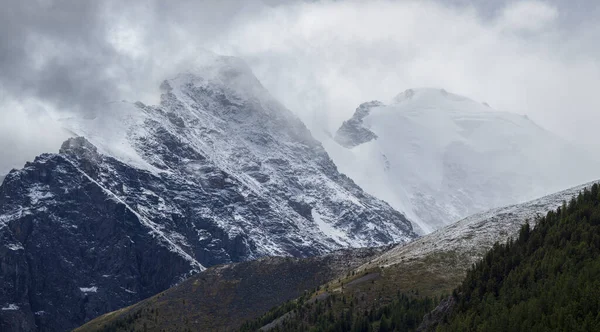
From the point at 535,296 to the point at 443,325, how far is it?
2203 cm

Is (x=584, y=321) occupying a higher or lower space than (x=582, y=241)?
lower

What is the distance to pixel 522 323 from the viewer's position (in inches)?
6772

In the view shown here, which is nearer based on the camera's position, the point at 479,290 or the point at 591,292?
the point at 591,292

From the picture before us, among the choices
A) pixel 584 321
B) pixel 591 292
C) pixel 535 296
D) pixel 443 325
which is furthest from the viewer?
pixel 443 325

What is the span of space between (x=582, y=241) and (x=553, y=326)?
39.1m

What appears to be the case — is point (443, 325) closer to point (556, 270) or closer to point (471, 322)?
point (471, 322)

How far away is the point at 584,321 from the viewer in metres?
156

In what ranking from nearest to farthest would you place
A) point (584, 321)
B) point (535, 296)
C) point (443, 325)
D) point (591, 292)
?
point (584, 321)
point (591, 292)
point (535, 296)
point (443, 325)

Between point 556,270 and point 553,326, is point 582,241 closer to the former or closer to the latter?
point 556,270

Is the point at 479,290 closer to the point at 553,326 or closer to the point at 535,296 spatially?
the point at 535,296

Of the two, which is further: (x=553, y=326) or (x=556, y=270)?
(x=556, y=270)

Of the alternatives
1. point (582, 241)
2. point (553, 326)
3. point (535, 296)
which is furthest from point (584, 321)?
point (582, 241)

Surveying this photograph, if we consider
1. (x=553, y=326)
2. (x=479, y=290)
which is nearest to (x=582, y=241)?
(x=479, y=290)

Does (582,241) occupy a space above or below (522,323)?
above
